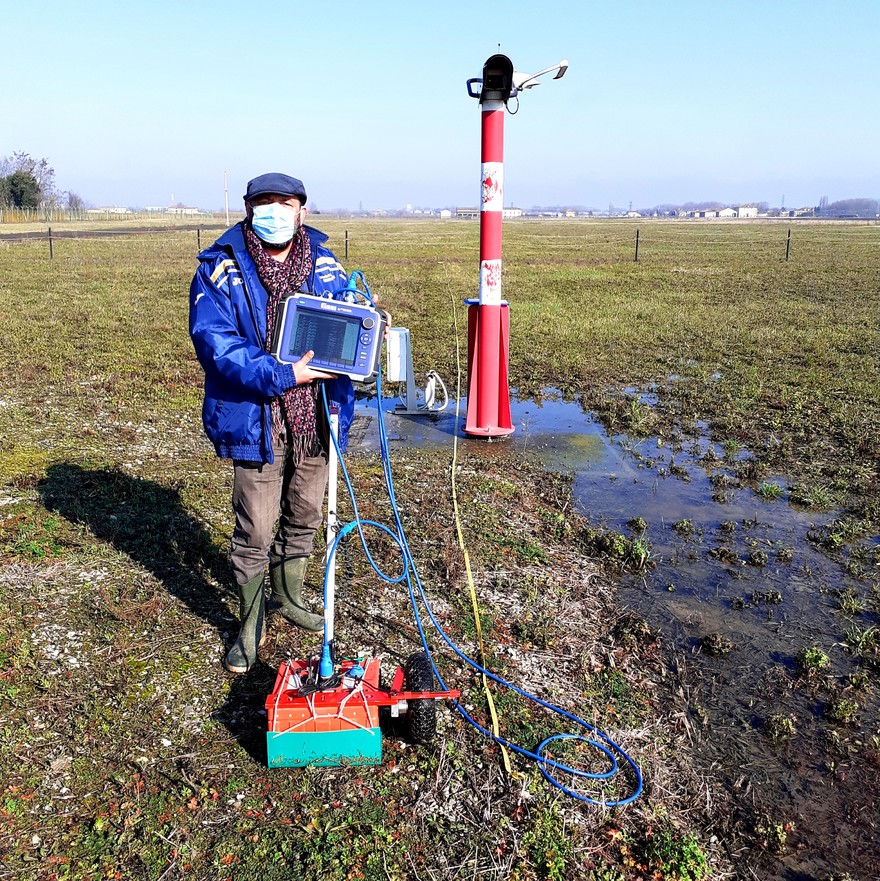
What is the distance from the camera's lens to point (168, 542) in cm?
544

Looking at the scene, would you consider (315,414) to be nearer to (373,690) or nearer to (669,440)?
(373,690)

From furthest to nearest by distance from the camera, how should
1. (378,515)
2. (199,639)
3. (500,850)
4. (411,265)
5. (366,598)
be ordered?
(411,265) → (378,515) → (366,598) → (199,639) → (500,850)

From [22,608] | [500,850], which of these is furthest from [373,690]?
[22,608]

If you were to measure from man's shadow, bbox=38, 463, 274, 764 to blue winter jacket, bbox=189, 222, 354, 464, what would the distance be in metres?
1.23

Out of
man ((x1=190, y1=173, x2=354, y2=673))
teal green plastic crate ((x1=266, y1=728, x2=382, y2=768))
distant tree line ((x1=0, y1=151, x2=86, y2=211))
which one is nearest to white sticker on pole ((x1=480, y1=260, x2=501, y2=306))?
man ((x1=190, y1=173, x2=354, y2=673))

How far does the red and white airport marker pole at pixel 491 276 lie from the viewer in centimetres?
705

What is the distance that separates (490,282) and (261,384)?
474 cm

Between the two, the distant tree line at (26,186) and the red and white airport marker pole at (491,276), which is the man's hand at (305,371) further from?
the distant tree line at (26,186)

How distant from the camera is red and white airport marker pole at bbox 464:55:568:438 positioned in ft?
23.1

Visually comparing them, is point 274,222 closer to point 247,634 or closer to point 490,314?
point 247,634

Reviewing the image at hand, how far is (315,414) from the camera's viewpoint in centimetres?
375

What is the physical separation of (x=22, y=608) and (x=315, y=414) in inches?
90.5

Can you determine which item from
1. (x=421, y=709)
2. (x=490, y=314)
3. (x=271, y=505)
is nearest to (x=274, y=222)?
(x=271, y=505)

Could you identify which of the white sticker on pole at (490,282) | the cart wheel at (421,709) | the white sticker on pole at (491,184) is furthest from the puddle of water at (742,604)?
the white sticker on pole at (491,184)
